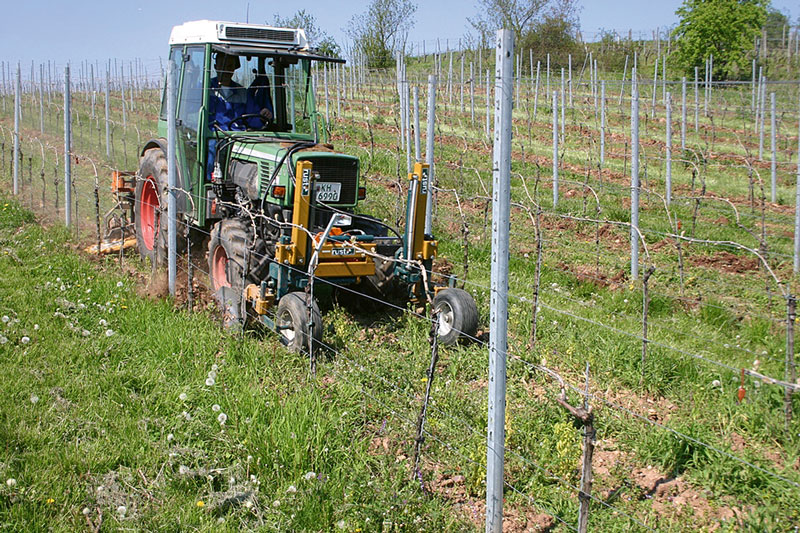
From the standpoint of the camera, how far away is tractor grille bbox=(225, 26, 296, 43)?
6.99m

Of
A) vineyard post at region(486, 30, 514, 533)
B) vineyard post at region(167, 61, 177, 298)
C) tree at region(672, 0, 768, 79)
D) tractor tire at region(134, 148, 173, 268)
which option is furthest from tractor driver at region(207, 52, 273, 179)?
tree at region(672, 0, 768, 79)

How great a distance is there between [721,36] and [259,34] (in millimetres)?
28704

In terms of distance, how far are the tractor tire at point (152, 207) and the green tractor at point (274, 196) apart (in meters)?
0.03

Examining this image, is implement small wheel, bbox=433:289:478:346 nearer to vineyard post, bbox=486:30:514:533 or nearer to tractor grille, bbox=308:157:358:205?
tractor grille, bbox=308:157:358:205

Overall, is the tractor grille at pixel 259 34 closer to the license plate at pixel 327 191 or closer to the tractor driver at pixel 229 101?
the tractor driver at pixel 229 101

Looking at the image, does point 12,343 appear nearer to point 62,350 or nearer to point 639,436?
point 62,350

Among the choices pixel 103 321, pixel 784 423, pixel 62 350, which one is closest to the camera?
pixel 784 423

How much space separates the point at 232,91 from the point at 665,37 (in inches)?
1372

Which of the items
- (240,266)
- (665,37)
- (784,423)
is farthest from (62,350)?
(665,37)

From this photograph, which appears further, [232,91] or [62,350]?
[232,91]

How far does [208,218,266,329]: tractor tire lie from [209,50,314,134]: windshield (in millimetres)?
1273

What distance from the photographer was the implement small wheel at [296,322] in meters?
5.45

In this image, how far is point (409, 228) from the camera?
6.20 m

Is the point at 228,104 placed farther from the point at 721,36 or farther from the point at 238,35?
the point at 721,36
